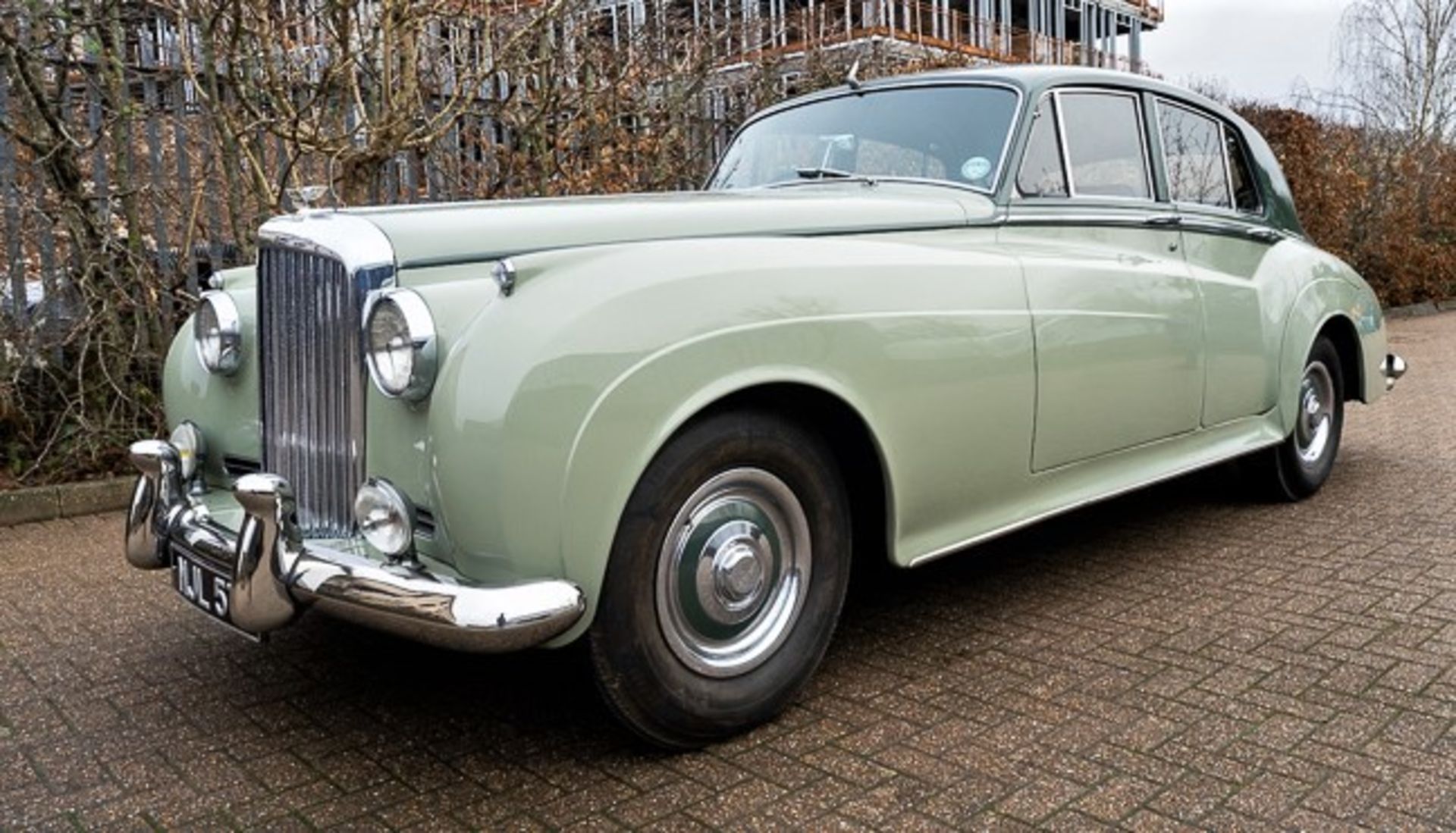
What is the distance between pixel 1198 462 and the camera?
167 inches

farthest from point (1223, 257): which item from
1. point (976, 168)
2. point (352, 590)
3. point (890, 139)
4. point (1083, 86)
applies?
point (352, 590)

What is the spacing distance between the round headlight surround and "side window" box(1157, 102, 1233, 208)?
3.24m

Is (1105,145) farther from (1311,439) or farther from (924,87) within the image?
(1311,439)

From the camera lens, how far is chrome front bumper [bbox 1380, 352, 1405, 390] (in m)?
5.77

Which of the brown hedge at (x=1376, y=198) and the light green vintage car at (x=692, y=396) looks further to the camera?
the brown hedge at (x=1376, y=198)

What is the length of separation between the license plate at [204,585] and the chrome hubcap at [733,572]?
969mm

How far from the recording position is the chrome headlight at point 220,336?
322cm

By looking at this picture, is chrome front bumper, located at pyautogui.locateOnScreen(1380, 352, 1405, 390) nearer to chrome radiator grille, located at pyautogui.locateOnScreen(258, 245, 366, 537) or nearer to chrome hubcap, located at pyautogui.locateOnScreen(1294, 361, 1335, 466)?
chrome hubcap, located at pyautogui.locateOnScreen(1294, 361, 1335, 466)

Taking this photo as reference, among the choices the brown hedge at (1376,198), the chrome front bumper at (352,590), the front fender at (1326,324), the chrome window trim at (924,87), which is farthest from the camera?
the brown hedge at (1376,198)

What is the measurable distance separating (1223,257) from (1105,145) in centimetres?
76

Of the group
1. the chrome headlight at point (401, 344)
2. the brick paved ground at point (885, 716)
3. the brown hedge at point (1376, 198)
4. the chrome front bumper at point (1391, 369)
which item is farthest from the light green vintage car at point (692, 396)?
the brown hedge at point (1376, 198)

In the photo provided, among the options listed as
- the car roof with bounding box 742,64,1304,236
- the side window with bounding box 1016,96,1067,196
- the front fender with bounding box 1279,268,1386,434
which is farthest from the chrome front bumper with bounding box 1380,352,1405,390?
the side window with bounding box 1016,96,1067,196

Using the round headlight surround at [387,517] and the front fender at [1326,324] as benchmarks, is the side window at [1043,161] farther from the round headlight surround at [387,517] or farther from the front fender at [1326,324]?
the round headlight surround at [387,517]

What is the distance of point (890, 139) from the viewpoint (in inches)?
156
